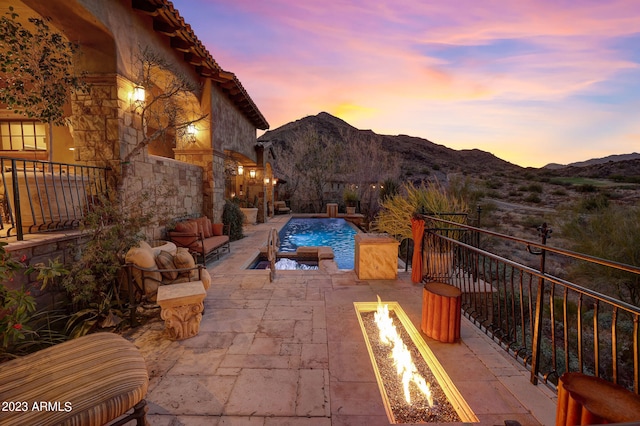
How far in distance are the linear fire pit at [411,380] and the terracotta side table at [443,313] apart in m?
0.21

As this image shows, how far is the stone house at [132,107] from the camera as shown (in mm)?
4496

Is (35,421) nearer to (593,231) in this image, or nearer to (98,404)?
(98,404)

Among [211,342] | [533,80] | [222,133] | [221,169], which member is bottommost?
[211,342]

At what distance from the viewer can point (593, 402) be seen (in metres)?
1.29

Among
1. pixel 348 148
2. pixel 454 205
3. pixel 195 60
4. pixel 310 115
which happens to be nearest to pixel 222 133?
pixel 195 60

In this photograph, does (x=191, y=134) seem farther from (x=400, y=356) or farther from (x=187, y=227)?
(x=400, y=356)

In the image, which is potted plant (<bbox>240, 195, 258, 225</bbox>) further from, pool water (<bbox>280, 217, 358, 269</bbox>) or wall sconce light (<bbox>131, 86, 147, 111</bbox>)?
wall sconce light (<bbox>131, 86, 147, 111</bbox>)

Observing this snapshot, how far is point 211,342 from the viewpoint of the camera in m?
2.93

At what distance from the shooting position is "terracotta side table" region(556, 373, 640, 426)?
4.00 feet

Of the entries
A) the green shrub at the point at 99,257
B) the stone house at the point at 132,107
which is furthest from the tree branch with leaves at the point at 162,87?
the green shrub at the point at 99,257

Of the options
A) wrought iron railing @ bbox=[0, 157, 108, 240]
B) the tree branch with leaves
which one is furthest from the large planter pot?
wrought iron railing @ bbox=[0, 157, 108, 240]

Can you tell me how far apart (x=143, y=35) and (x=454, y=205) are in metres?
7.51

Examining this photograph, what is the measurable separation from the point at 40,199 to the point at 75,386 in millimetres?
3355

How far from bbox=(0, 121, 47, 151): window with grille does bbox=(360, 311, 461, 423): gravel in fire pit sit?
37.2 feet
